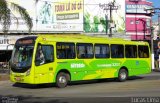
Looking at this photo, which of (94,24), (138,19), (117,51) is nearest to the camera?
(117,51)

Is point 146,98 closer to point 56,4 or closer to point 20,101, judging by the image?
point 20,101

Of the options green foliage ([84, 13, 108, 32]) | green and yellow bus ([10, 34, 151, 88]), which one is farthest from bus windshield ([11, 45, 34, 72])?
green foliage ([84, 13, 108, 32])

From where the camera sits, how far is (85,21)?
5647cm

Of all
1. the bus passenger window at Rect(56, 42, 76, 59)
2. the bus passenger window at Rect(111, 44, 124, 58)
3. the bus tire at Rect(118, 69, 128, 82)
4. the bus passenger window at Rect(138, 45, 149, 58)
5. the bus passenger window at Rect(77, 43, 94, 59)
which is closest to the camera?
the bus passenger window at Rect(56, 42, 76, 59)

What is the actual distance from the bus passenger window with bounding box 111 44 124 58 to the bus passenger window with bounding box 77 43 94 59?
1.91m

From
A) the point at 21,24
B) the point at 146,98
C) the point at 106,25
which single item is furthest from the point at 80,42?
the point at 106,25

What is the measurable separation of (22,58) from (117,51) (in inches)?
267

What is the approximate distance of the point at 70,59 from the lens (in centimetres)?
2366

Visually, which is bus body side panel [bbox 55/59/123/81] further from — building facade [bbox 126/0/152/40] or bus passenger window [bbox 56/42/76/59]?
building facade [bbox 126/0/152/40]

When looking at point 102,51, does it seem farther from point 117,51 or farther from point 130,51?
point 130,51

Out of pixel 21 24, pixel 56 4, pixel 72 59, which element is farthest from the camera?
pixel 56 4

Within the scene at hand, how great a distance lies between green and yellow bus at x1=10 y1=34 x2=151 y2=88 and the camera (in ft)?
72.9

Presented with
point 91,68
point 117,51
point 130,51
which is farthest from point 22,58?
point 130,51

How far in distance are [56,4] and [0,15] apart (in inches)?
1147
